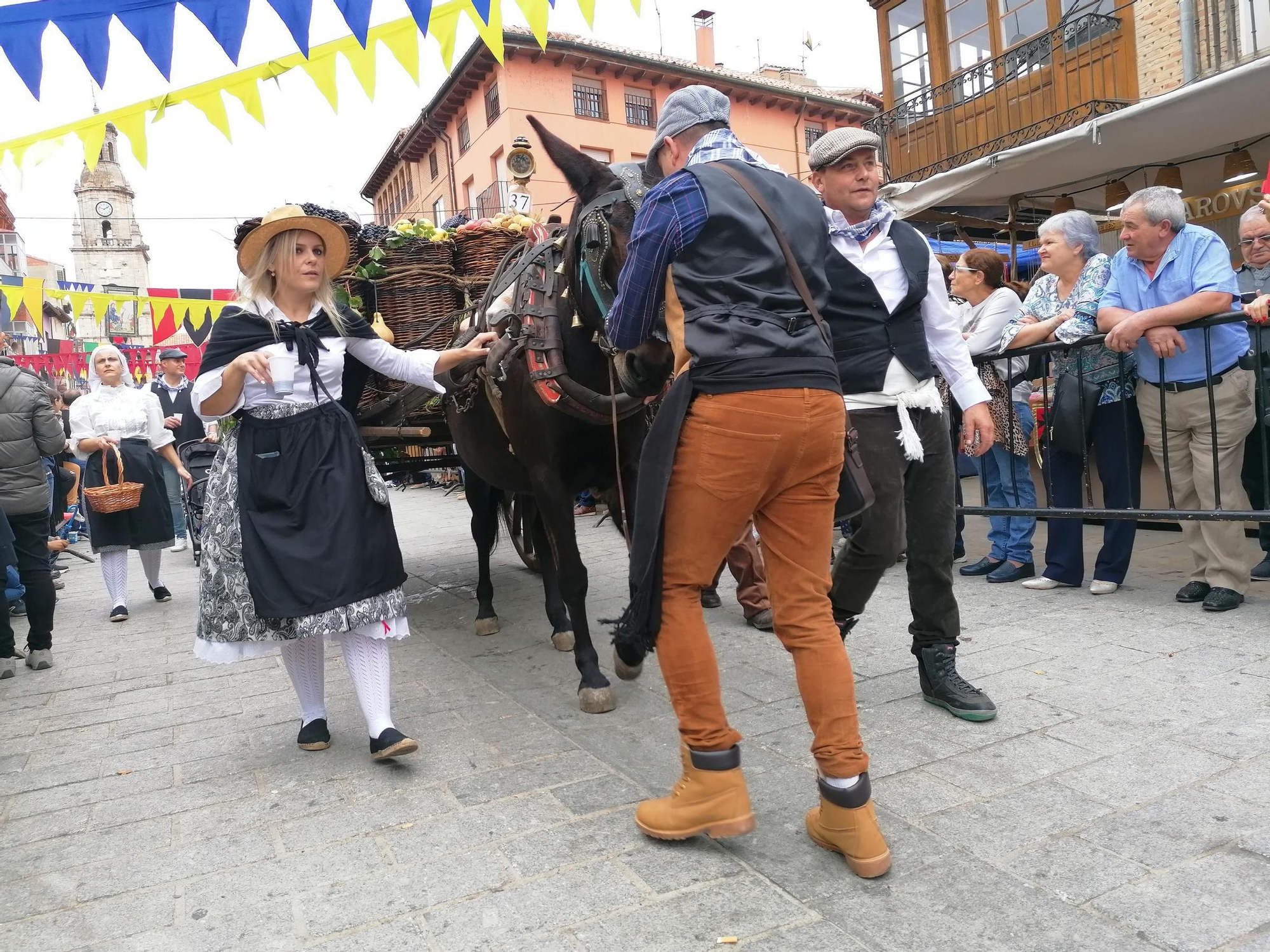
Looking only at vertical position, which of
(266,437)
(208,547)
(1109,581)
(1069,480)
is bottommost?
(1109,581)

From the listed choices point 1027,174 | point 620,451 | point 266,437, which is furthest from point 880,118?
point 266,437

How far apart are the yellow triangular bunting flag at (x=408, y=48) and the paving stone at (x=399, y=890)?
13.7ft

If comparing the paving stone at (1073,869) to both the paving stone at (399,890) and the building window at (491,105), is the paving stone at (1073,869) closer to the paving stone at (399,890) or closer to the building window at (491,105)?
the paving stone at (399,890)

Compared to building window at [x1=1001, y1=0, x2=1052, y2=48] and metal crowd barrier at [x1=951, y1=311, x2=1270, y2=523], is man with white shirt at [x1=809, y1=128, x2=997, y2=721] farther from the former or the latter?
building window at [x1=1001, y1=0, x2=1052, y2=48]

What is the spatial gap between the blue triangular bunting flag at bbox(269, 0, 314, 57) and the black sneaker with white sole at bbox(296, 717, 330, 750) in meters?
2.81

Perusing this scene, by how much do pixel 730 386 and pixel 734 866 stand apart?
1.22 metres

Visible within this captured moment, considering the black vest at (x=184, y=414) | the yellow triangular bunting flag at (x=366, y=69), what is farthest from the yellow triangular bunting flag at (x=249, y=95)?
the black vest at (x=184, y=414)

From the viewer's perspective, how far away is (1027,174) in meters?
8.75

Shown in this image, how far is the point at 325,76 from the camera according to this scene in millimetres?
5410

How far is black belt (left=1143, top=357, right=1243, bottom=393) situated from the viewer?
445 cm

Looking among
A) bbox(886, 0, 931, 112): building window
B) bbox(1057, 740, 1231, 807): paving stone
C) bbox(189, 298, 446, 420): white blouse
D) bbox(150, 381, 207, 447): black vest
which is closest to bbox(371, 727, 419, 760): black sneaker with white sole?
bbox(189, 298, 446, 420): white blouse

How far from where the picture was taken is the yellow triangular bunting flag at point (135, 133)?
5.09 meters

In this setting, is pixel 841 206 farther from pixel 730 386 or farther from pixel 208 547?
pixel 208 547

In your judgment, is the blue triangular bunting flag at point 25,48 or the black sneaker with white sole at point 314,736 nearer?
the black sneaker with white sole at point 314,736
